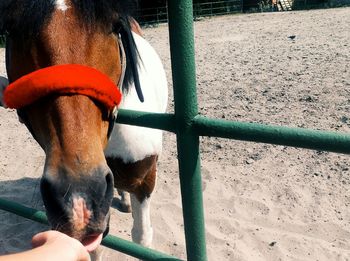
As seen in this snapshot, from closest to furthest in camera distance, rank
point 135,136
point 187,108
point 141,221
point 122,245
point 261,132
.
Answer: point 261,132
point 187,108
point 122,245
point 135,136
point 141,221

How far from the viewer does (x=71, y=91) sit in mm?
1203

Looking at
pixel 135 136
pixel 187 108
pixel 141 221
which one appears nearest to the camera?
pixel 187 108

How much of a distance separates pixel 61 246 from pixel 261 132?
0.62 meters

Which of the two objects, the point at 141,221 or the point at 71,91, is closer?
the point at 71,91

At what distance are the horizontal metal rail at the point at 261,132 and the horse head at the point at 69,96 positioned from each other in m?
0.17

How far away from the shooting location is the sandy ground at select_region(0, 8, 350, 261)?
109 inches

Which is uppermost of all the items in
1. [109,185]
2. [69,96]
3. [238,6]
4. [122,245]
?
[69,96]

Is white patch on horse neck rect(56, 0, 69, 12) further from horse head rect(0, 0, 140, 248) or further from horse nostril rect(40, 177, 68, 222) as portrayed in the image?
horse nostril rect(40, 177, 68, 222)

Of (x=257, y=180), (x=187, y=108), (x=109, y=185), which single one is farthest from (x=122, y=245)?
(x=257, y=180)

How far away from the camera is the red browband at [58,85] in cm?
119

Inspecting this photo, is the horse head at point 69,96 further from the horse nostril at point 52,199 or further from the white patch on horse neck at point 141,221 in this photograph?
the white patch on horse neck at point 141,221

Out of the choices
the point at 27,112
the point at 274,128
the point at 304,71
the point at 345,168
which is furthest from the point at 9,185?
the point at 304,71

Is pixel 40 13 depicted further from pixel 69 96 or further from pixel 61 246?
pixel 61 246

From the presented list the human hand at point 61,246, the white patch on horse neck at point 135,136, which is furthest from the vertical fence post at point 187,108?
the white patch on horse neck at point 135,136
